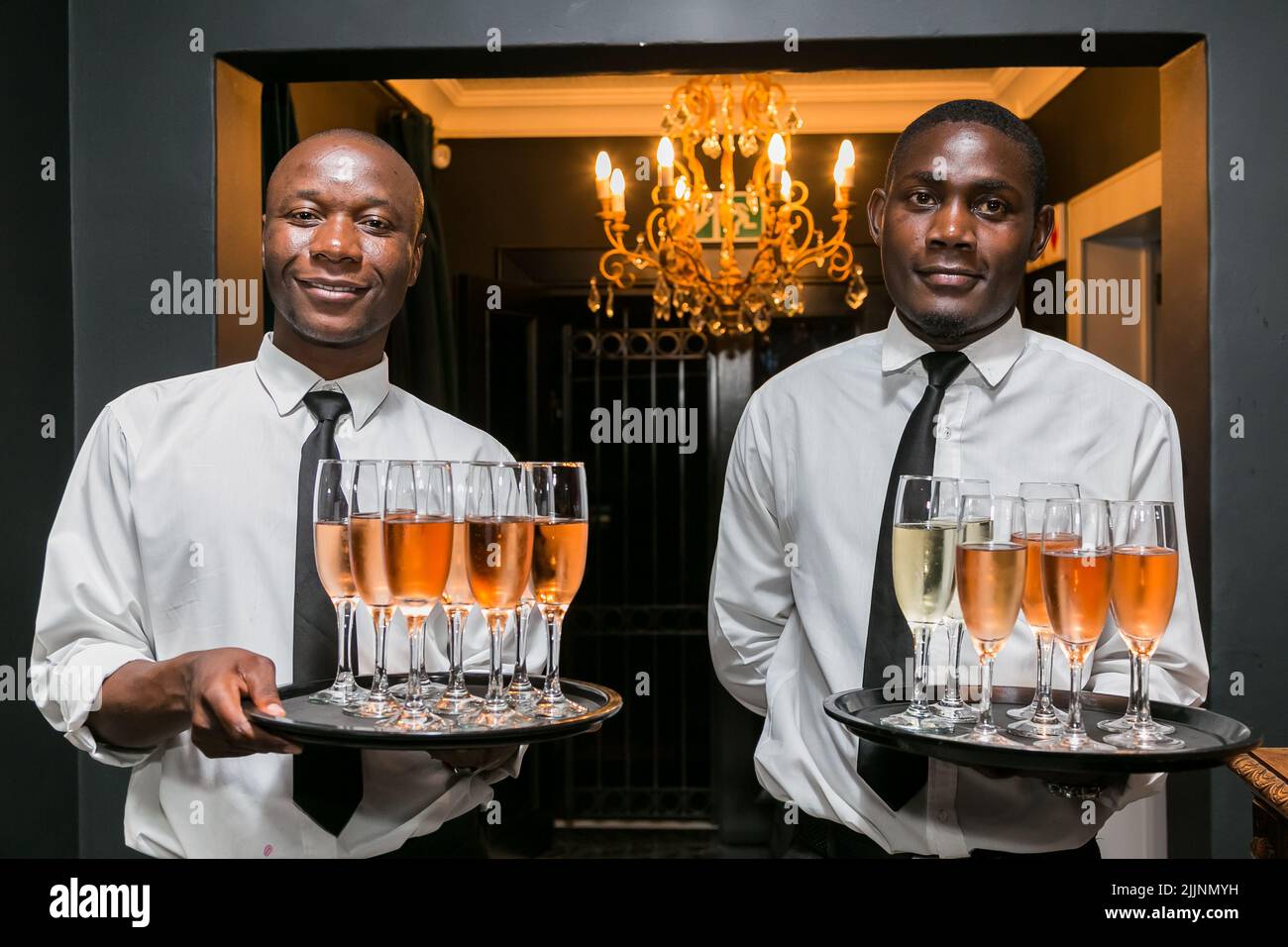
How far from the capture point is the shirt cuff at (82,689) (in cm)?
161

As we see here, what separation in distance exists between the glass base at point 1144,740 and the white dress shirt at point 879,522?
0.93ft

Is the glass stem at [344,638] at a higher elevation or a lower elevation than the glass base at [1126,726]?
higher

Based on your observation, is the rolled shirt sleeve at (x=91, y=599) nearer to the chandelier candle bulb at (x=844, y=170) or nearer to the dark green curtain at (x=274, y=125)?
the dark green curtain at (x=274, y=125)

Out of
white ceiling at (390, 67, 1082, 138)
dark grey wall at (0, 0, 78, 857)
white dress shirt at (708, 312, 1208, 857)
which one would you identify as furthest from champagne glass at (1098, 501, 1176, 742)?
white ceiling at (390, 67, 1082, 138)

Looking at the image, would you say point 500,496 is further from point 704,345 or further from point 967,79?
point 967,79

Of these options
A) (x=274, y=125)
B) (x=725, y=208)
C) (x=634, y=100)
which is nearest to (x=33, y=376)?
(x=274, y=125)

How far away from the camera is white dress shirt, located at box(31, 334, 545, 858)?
173 cm

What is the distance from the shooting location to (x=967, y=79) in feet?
16.5

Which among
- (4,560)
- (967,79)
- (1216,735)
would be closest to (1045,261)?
(967,79)

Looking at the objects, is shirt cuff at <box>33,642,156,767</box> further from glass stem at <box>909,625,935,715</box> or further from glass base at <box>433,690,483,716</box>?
glass stem at <box>909,625,935,715</box>

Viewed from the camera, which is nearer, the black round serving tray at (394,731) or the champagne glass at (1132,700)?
the black round serving tray at (394,731)

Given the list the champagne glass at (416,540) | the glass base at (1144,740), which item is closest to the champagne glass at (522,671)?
the champagne glass at (416,540)

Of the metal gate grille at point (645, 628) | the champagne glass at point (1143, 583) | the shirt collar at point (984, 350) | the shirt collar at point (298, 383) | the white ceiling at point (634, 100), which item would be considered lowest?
the metal gate grille at point (645, 628)
